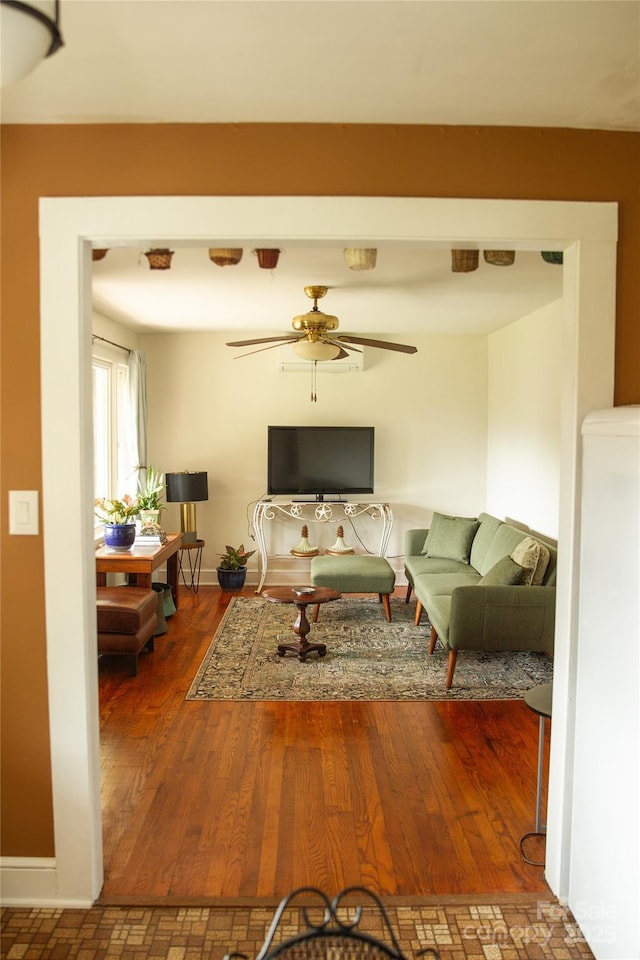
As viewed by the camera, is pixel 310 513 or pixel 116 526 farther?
pixel 310 513

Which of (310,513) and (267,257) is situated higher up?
(267,257)

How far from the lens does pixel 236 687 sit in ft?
12.7

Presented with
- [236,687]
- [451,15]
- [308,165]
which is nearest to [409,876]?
[236,687]

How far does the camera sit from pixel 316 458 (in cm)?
634

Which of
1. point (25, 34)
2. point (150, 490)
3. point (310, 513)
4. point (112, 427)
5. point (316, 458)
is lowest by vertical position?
point (310, 513)

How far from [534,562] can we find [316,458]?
287 cm

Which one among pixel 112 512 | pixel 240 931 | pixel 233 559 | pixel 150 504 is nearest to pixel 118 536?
pixel 112 512

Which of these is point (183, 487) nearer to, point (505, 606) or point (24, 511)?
point (505, 606)

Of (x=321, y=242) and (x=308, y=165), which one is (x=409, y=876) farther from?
(x=308, y=165)

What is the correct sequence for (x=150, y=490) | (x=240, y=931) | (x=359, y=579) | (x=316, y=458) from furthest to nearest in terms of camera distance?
(x=316, y=458)
(x=150, y=490)
(x=359, y=579)
(x=240, y=931)

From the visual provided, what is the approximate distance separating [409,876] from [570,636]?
3.34ft

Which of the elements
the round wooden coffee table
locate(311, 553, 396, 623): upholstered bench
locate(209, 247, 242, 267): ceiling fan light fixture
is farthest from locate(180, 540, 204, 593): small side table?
locate(209, 247, 242, 267): ceiling fan light fixture

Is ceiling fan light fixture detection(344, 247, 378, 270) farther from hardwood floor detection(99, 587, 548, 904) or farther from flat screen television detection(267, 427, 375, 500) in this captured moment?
flat screen television detection(267, 427, 375, 500)

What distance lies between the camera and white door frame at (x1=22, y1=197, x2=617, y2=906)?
6.45 feet
